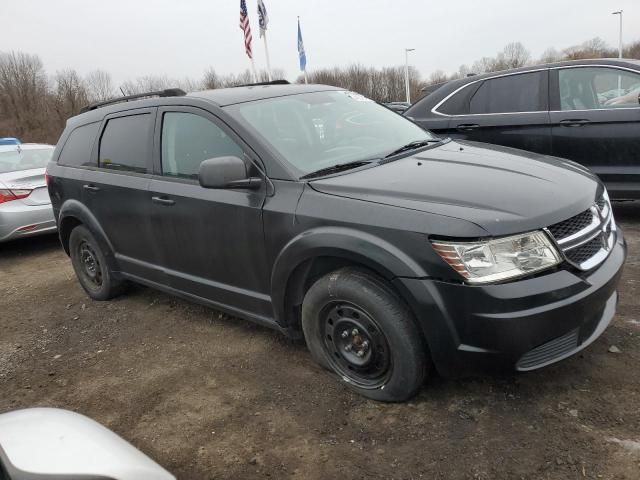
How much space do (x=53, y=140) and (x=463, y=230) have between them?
49322 millimetres

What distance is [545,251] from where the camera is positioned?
2.44 m

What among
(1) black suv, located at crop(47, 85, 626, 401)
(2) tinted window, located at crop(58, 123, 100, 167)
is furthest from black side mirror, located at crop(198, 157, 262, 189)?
(2) tinted window, located at crop(58, 123, 100, 167)

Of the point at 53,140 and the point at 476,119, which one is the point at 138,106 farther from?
the point at 53,140

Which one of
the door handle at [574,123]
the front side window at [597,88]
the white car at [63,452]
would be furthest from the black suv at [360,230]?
the front side window at [597,88]

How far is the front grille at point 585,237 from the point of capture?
252 centimetres

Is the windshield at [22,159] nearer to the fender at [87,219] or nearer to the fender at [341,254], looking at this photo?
the fender at [87,219]

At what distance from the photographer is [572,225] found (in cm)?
260

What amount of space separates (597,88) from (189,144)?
4.19 m

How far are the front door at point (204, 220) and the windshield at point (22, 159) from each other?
475cm

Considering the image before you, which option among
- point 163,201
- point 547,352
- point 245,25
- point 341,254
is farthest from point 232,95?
point 245,25

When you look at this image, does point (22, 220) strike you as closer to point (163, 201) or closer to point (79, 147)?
point (79, 147)

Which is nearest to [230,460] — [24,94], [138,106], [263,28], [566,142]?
[138,106]

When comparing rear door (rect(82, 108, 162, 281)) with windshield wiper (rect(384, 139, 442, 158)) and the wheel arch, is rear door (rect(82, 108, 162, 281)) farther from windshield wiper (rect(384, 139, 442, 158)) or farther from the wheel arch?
windshield wiper (rect(384, 139, 442, 158))

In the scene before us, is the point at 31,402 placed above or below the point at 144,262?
below
